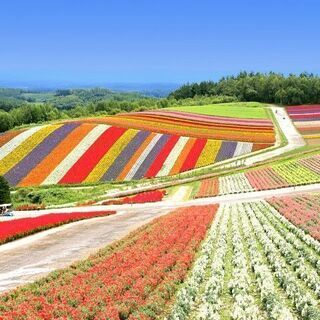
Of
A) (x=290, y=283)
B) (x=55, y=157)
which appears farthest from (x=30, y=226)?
(x=55, y=157)

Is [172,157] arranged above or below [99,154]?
below

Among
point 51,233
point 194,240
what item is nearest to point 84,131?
point 51,233

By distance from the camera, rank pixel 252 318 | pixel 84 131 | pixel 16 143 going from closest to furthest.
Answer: pixel 252 318 → pixel 16 143 → pixel 84 131

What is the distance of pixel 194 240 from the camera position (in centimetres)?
2441

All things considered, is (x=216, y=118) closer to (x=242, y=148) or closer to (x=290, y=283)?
(x=242, y=148)

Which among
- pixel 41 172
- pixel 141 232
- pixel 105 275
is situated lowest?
pixel 41 172

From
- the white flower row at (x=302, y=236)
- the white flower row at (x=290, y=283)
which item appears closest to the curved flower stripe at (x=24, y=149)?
the white flower row at (x=302, y=236)

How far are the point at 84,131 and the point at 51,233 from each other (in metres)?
54.0

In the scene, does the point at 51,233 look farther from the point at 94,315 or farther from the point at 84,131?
the point at 84,131

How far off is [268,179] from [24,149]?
3837 cm

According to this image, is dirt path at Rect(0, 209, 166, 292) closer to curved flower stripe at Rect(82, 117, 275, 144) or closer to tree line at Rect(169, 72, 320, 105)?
curved flower stripe at Rect(82, 117, 275, 144)

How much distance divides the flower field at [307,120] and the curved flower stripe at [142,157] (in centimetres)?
2577

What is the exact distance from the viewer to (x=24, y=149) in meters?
77.1

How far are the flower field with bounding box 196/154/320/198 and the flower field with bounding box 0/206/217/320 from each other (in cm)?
2884
